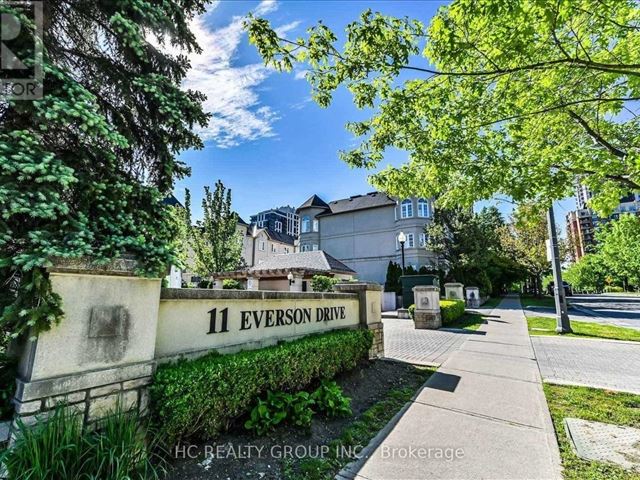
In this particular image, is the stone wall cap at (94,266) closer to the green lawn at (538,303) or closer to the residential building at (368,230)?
the residential building at (368,230)

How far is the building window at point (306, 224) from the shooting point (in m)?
38.3

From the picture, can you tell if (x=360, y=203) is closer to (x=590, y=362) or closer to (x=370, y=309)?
(x=370, y=309)

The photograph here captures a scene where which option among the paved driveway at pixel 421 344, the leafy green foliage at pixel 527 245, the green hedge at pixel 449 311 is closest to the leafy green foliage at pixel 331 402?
the paved driveway at pixel 421 344

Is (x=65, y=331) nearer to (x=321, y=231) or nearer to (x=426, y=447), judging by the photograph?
(x=426, y=447)

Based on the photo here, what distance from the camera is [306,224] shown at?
3853 cm

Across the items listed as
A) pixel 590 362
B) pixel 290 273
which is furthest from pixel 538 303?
pixel 590 362

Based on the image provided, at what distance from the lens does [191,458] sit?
309 cm

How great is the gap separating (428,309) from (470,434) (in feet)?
31.9

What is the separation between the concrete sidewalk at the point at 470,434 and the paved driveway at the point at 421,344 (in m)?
1.35

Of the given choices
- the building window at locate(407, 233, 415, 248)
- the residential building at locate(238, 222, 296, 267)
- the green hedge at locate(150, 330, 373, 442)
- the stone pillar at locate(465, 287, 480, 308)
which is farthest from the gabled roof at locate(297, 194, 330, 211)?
the green hedge at locate(150, 330, 373, 442)

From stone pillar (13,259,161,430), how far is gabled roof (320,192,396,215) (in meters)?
31.3

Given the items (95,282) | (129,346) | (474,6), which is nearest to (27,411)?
(129,346)

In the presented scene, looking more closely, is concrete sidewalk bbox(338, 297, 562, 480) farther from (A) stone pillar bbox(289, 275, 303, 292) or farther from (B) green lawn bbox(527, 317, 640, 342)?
(A) stone pillar bbox(289, 275, 303, 292)

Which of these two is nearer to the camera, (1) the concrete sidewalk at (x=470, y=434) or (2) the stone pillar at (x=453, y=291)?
(1) the concrete sidewalk at (x=470, y=434)
